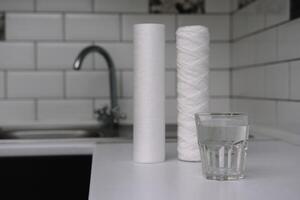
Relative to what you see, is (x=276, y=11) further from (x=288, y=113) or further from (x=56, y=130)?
(x=56, y=130)

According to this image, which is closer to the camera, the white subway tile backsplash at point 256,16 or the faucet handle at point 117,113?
the white subway tile backsplash at point 256,16

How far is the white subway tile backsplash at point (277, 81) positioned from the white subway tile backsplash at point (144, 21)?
0.44 meters

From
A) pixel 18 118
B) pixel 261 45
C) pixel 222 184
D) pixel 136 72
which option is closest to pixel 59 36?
pixel 18 118

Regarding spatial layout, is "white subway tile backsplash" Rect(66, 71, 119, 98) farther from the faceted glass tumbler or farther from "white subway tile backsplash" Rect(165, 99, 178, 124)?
the faceted glass tumbler

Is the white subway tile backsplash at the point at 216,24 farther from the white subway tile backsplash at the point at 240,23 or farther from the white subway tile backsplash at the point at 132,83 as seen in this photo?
the white subway tile backsplash at the point at 132,83

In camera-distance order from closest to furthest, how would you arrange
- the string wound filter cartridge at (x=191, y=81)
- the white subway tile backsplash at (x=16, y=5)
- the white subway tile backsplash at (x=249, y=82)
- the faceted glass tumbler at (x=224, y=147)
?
the faceted glass tumbler at (x=224, y=147) → the string wound filter cartridge at (x=191, y=81) → the white subway tile backsplash at (x=249, y=82) → the white subway tile backsplash at (x=16, y=5)

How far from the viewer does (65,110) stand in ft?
5.18

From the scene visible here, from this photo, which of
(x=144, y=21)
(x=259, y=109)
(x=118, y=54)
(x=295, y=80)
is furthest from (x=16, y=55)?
(x=295, y=80)

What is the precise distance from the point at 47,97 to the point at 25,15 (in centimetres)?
28

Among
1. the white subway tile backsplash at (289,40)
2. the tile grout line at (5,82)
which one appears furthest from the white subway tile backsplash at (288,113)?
the tile grout line at (5,82)

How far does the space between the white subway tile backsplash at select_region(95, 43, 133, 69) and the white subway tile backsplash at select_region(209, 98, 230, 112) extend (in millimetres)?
330

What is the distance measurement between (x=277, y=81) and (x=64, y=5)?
761mm

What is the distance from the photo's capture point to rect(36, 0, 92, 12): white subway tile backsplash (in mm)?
1554

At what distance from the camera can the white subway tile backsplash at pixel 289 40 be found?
1.07 meters
